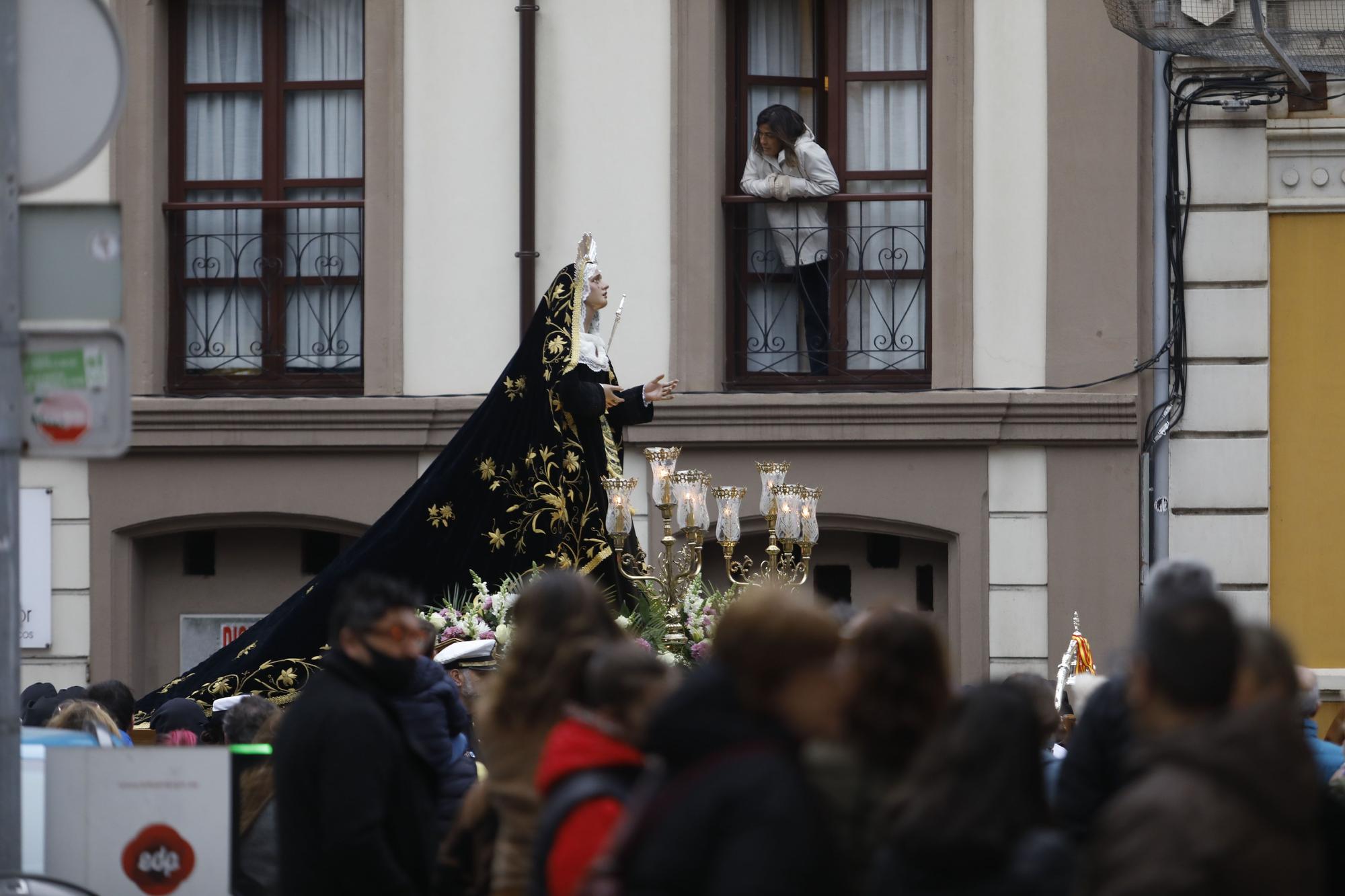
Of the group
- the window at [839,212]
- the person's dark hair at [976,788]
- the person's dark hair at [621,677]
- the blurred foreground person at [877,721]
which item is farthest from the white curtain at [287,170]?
the person's dark hair at [976,788]

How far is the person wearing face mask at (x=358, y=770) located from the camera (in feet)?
15.8

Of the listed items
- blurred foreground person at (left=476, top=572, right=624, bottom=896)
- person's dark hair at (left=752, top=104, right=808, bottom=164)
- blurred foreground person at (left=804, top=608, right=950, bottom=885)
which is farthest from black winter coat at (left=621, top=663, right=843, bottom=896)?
person's dark hair at (left=752, top=104, right=808, bottom=164)

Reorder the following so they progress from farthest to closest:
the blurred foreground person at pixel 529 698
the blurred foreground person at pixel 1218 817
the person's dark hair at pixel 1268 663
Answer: the blurred foreground person at pixel 529 698 → the person's dark hair at pixel 1268 663 → the blurred foreground person at pixel 1218 817

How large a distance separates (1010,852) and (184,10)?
419 inches

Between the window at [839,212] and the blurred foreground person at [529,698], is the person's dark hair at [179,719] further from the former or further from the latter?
the window at [839,212]

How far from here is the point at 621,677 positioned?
4000 millimetres

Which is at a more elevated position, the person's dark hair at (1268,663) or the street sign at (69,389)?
the street sign at (69,389)

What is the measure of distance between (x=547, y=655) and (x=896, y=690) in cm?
92

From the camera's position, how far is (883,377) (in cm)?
1216

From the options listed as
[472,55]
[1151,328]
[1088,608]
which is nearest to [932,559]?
[1088,608]

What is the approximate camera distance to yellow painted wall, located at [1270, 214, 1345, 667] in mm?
11758

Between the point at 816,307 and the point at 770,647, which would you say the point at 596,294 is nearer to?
the point at 816,307

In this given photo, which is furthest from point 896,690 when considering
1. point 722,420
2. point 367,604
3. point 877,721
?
point 722,420

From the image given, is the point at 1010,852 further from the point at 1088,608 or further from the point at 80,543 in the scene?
the point at 80,543
